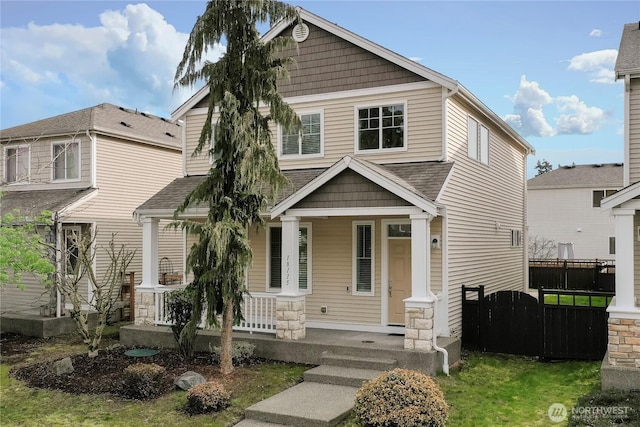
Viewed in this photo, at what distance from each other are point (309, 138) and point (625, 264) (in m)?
7.76

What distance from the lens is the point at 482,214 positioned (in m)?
14.6

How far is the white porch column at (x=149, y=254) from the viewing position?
1362cm

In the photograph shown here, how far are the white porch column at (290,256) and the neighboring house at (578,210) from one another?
2626 centimetres

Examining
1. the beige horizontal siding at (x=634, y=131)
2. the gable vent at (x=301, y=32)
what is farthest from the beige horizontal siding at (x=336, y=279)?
the beige horizontal siding at (x=634, y=131)

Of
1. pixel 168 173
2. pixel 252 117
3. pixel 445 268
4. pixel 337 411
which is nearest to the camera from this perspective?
pixel 337 411

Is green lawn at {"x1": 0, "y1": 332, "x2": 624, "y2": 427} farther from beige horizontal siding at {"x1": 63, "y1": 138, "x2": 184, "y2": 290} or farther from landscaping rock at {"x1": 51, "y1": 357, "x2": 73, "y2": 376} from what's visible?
beige horizontal siding at {"x1": 63, "y1": 138, "x2": 184, "y2": 290}

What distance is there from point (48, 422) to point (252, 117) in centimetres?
604

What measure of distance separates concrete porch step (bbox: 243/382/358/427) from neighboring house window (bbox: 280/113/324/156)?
6.45 metres

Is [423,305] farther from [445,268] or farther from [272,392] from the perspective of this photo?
[272,392]

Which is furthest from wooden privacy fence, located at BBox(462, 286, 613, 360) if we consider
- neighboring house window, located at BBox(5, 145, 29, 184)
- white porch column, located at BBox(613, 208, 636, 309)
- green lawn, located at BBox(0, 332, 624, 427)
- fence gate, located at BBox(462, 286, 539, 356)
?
neighboring house window, located at BBox(5, 145, 29, 184)

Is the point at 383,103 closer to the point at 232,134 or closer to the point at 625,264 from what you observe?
the point at 232,134

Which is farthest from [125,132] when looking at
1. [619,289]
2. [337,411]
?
[619,289]

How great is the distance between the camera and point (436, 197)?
1062 cm

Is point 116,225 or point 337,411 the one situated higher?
point 116,225
